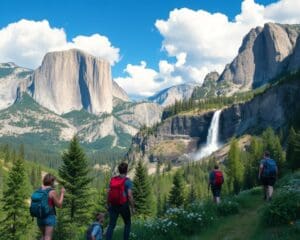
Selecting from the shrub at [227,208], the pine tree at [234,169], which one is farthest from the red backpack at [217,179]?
the pine tree at [234,169]

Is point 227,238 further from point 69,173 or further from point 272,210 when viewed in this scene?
point 69,173

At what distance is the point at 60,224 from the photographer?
4272 cm

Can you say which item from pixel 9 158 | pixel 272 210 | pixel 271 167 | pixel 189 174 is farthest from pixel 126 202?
pixel 9 158

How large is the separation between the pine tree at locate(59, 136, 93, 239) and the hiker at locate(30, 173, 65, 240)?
30.2 meters

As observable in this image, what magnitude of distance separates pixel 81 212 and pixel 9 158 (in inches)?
6338

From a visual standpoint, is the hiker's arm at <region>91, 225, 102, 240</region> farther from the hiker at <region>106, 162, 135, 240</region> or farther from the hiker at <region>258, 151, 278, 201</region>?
the hiker at <region>258, 151, 278, 201</region>

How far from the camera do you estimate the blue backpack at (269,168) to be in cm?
2089

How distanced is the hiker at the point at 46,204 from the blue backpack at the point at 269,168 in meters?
12.3

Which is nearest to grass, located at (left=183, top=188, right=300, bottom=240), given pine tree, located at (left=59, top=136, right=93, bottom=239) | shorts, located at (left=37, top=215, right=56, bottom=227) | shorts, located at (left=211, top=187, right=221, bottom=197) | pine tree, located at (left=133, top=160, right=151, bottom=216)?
shorts, located at (left=211, top=187, right=221, bottom=197)

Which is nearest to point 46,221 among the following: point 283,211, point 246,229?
point 246,229

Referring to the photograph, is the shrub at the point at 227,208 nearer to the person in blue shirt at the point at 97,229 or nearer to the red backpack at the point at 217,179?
the red backpack at the point at 217,179

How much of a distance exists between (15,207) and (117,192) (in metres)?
35.1

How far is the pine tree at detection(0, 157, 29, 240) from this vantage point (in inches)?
1751

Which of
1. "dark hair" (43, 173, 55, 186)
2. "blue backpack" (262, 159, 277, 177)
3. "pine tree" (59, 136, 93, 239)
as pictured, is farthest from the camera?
"pine tree" (59, 136, 93, 239)
